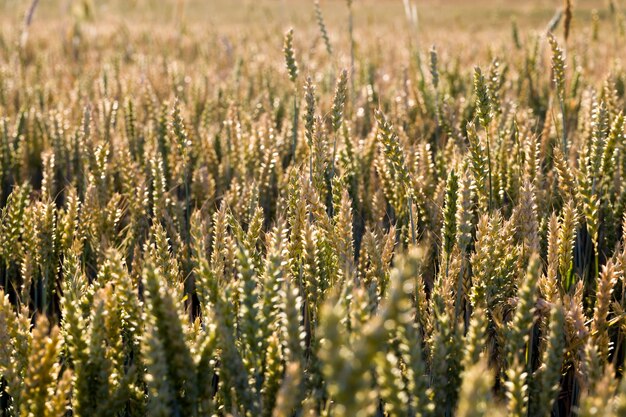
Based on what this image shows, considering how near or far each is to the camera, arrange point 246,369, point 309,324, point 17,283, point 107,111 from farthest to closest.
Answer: point 107,111, point 17,283, point 309,324, point 246,369

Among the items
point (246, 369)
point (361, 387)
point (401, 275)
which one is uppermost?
point (401, 275)

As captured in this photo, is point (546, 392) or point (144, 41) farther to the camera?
point (144, 41)

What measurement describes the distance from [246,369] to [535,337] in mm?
839

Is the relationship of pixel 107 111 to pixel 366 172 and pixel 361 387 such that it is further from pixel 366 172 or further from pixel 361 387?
pixel 361 387

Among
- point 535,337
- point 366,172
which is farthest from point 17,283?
point 535,337

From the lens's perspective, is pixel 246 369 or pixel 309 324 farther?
pixel 309 324

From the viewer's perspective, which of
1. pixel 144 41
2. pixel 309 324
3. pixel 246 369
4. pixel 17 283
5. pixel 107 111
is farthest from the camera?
pixel 144 41

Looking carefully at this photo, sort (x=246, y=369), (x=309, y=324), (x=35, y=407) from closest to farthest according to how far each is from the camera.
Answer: (x=35, y=407)
(x=246, y=369)
(x=309, y=324)

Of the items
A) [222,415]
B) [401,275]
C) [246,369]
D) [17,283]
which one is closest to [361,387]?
[401,275]

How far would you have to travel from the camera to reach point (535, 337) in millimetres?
1597

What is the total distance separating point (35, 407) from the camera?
1.06m

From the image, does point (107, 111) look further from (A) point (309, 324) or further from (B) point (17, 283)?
(A) point (309, 324)

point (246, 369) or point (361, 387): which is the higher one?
point (361, 387)

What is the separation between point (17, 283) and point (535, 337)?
1.56 metres
